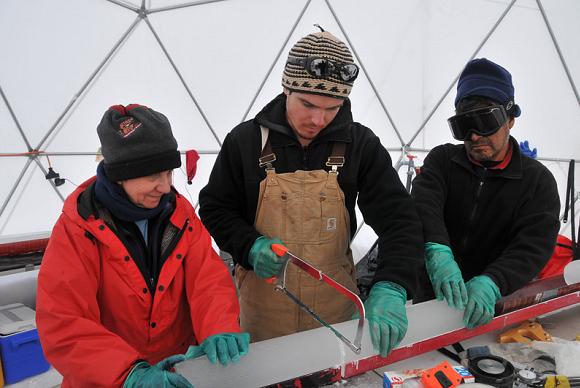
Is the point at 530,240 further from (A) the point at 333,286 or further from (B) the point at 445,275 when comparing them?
(A) the point at 333,286

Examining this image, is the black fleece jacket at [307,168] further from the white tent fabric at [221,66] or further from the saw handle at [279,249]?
the white tent fabric at [221,66]

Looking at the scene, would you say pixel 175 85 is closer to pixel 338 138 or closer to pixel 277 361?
pixel 338 138

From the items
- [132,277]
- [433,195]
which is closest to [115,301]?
[132,277]

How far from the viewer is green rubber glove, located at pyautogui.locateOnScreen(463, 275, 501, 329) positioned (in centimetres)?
144

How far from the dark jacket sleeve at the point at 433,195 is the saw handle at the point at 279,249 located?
601mm

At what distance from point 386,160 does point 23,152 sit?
4233 mm

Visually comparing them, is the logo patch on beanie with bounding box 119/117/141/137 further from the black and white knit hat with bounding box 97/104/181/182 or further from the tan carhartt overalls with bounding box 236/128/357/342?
the tan carhartt overalls with bounding box 236/128/357/342

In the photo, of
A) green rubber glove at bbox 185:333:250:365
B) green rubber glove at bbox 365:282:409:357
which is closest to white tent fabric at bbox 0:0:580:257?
green rubber glove at bbox 365:282:409:357

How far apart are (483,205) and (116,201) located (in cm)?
138

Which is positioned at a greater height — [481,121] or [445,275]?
[481,121]

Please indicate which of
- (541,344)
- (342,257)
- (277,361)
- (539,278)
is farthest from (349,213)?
(539,278)

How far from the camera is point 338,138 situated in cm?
151

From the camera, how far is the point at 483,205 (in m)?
1.70

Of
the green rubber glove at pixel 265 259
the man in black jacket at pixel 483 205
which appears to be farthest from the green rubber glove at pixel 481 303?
the green rubber glove at pixel 265 259
